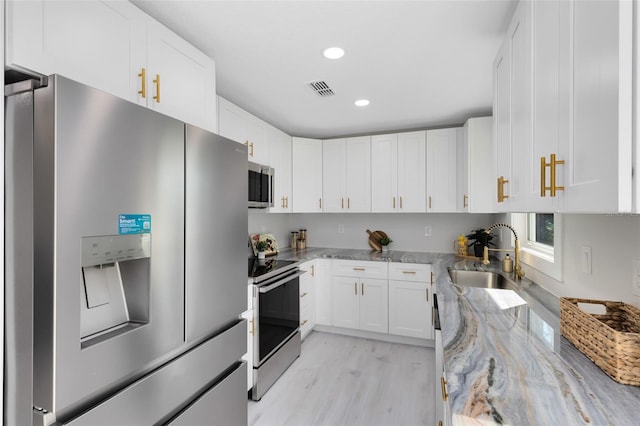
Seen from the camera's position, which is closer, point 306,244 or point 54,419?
point 54,419

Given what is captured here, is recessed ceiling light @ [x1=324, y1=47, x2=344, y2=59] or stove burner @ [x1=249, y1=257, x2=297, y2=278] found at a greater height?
recessed ceiling light @ [x1=324, y1=47, x2=344, y2=59]

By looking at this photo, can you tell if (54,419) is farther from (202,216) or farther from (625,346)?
(625,346)

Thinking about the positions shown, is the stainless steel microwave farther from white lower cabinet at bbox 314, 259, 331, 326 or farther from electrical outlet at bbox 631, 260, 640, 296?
electrical outlet at bbox 631, 260, 640, 296

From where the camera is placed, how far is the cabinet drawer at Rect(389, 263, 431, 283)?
3.17m

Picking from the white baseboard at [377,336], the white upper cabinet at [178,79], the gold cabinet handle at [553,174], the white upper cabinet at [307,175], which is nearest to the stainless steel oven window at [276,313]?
the white baseboard at [377,336]

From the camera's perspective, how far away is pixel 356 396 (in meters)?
2.36

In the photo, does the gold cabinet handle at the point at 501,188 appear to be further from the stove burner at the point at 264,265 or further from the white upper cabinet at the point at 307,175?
the white upper cabinet at the point at 307,175

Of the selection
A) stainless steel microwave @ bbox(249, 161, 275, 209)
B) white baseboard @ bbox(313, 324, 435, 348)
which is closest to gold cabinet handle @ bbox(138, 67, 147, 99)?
stainless steel microwave @ bbox(249, 161, 275, 209)

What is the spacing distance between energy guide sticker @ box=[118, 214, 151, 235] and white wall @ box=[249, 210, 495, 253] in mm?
2249

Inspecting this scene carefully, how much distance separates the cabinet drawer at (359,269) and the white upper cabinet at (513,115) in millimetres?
1804

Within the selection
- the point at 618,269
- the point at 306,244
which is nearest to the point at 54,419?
the point at 618,269

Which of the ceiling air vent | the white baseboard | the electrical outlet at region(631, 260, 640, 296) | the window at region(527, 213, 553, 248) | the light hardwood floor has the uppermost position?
the ceiling air vent

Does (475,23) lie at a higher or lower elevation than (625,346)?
higher

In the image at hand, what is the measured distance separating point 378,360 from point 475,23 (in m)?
2.64
